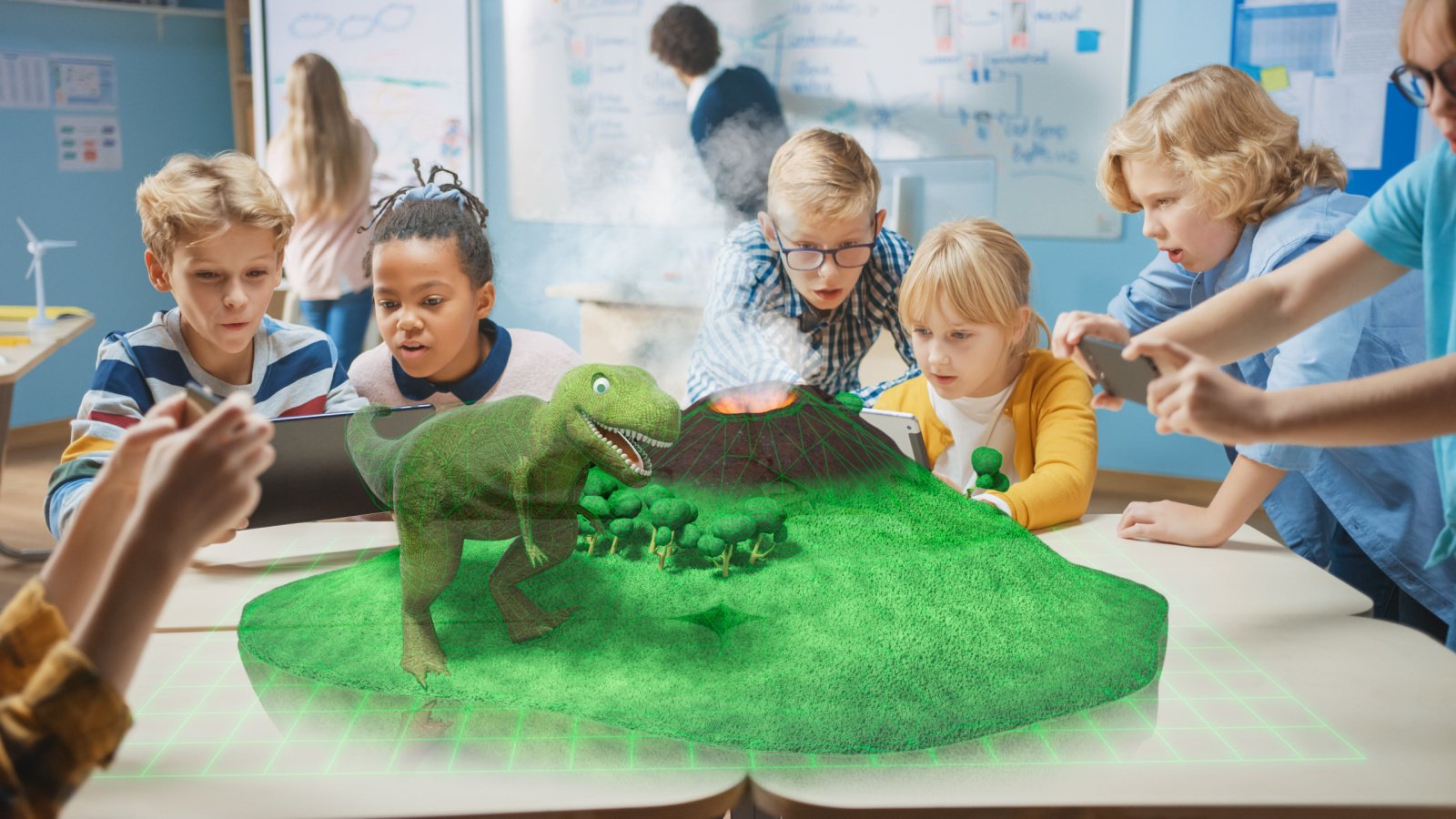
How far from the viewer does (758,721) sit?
0.70 metres

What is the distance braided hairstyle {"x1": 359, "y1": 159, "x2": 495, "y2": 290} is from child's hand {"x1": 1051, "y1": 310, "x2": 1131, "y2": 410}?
1.47 feet

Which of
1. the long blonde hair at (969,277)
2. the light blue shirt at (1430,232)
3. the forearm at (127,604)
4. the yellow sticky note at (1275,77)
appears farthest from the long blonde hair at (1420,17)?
the yellow sticky note at (1275,77)

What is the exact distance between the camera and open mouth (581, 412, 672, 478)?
73 cm

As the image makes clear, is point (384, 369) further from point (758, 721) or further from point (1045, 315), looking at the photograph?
point (1045, 315)

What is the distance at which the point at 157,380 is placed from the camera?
96cm

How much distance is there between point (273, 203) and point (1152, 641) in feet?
2.61

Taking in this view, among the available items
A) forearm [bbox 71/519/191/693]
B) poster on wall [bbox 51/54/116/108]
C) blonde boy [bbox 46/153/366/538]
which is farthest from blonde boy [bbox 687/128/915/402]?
poster on wall [bbox 51/54/116/108]

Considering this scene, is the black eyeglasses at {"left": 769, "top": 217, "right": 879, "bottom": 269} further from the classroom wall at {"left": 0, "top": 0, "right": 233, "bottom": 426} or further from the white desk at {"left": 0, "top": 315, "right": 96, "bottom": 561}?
the white desk at {"left": 0, "top": 315, "right": 96, "bottom": 561}

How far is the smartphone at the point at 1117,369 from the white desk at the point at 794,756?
0.71ft

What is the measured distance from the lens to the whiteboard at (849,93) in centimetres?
98

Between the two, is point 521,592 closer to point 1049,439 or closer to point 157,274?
point 157,274

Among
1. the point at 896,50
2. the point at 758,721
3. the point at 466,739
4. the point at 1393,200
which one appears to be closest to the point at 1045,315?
the point at 1393,200

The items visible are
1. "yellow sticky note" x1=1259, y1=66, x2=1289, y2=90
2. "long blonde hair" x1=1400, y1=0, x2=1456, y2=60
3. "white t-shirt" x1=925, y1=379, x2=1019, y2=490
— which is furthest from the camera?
"yellow sticky note" x1=1259, y1=66, x2=1289, y2=90

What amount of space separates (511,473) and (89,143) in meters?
1.22
